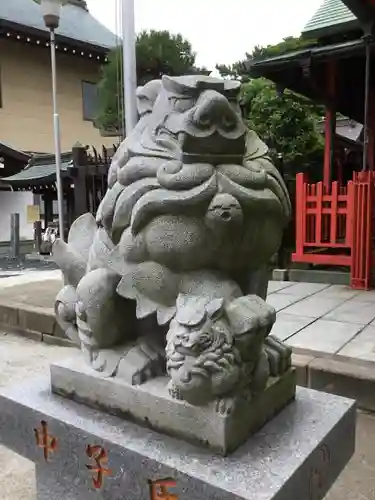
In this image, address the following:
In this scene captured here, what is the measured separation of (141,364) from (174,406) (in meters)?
0.21

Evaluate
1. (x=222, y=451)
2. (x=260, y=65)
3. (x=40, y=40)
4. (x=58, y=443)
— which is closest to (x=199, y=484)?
(x=222, y=451)

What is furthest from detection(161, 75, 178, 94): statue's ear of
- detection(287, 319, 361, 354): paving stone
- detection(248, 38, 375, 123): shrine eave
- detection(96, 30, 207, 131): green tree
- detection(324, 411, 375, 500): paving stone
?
detection(96, 30, 207, 131): green tree

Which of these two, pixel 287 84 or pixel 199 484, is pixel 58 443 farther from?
pixel 287 84

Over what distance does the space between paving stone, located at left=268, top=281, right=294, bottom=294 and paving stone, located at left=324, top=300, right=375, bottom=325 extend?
0.88 m

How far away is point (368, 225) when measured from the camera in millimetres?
4969

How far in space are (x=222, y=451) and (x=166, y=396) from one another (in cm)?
21

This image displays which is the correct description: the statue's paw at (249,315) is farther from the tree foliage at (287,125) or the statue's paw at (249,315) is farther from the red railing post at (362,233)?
the tree foliage at (287,125)

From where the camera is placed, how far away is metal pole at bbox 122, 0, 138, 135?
4.66m

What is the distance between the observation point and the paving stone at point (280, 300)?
14.0 ft

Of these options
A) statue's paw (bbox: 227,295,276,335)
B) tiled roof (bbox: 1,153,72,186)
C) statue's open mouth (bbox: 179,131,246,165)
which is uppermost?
tiled roof (bbox: 1,153,72,186)

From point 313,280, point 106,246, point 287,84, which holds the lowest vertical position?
point 313,280

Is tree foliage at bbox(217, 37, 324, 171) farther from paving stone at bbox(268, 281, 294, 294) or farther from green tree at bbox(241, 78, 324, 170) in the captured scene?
paving stone at bbox(268, 281, 294, 294)

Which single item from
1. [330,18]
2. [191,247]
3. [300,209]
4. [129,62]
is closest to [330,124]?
[330,18]

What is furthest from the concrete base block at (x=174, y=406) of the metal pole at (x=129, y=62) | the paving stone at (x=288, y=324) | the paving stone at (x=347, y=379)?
the metal pole at (x=129, y=62)
